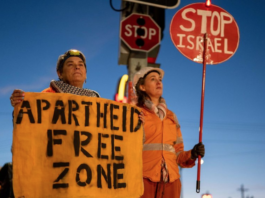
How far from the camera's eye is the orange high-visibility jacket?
3826 mm

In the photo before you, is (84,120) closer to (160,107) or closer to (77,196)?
(77,196)

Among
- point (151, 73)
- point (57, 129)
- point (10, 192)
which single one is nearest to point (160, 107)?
point (151, 73)

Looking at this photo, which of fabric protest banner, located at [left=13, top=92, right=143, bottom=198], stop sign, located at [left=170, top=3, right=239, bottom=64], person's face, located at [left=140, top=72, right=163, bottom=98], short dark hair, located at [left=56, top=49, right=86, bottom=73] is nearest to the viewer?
fabric protest banner, located at [left=13, top=92, right=143, bottom=198]

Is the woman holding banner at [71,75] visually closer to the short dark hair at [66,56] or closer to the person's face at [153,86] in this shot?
the short dark hair at [66,56]

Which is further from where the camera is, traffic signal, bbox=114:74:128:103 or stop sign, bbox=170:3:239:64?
traffic signal, bbox=114:74:128:103

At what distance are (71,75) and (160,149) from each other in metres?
1.18

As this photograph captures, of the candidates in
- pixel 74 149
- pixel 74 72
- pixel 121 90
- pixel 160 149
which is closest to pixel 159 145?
pixel 160 149

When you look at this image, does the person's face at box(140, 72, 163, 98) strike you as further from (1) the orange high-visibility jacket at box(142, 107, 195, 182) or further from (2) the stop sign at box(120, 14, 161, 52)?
(2) the stop sign at box(120, 14, 161, 52)

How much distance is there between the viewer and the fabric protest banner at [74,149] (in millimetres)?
3102

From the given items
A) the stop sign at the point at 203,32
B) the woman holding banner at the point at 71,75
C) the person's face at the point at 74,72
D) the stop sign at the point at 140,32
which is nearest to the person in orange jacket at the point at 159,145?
the woman holding banner at the point at 71,75

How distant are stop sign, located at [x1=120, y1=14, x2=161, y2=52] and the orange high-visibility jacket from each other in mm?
3095

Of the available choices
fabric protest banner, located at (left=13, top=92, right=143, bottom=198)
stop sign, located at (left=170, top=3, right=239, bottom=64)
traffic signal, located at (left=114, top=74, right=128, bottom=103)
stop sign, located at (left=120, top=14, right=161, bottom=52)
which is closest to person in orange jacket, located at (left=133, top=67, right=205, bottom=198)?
fabric protest banner, located at (left=13, top=92, right=143, bottom=198)

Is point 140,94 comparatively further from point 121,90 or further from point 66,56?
point 121,90

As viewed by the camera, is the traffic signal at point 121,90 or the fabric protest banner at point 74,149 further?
the traffic signal at point 121,90
